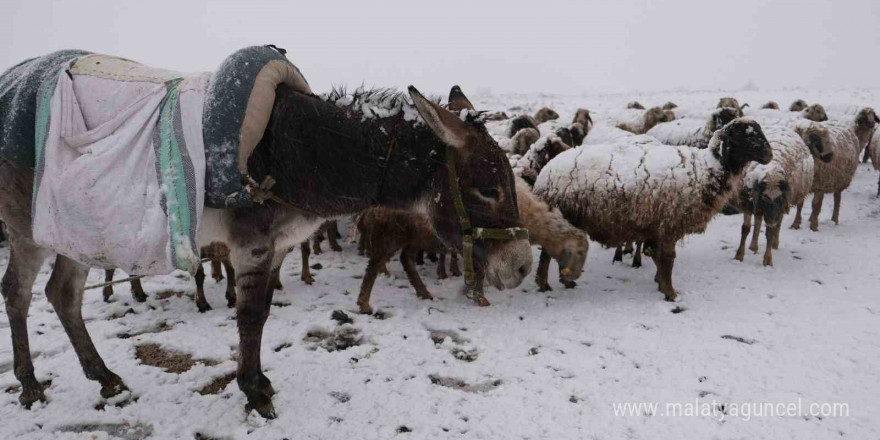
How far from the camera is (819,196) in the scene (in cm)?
894

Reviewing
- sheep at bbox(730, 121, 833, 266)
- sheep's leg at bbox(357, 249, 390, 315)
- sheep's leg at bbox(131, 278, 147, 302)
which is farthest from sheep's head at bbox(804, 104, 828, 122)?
sheep's leg at bbox(131, 278, 147, 302)

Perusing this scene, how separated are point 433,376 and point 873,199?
39.8 feet

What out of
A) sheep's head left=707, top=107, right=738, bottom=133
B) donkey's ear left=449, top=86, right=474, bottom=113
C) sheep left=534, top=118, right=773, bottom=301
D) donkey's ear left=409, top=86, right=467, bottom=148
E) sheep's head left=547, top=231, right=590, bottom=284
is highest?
donkey's ear left=449, top=86, right=474, bottom=113

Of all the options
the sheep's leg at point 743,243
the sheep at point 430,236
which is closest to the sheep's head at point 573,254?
the sheep at point 430,236

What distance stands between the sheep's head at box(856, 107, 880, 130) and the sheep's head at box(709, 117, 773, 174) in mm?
10277

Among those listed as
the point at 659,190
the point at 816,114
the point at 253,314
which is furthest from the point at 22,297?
the point at 816,114

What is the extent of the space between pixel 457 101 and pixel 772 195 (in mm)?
6064

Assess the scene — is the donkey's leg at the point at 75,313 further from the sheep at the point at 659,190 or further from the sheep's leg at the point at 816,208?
the sheep's leg at the point at 816,208

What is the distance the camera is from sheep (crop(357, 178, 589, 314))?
5.17 meters

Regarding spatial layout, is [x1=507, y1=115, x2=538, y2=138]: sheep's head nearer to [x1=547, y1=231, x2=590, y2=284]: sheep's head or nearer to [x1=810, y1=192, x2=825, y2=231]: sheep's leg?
[x1=810, y1=192, x2=825, y2=231]: sheep's leg

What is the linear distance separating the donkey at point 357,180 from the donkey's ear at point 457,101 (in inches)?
17.9

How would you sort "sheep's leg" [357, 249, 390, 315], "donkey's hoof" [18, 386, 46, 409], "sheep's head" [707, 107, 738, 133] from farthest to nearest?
"sheep's head" [707, 107, 738, 133] < "sheep's leg" [357, 249, 390, 315] < "donkey's hoof" [18, 386, 46, 409]

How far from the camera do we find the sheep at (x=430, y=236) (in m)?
5.17

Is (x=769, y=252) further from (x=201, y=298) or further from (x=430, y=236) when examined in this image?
(x=201, y=298)
